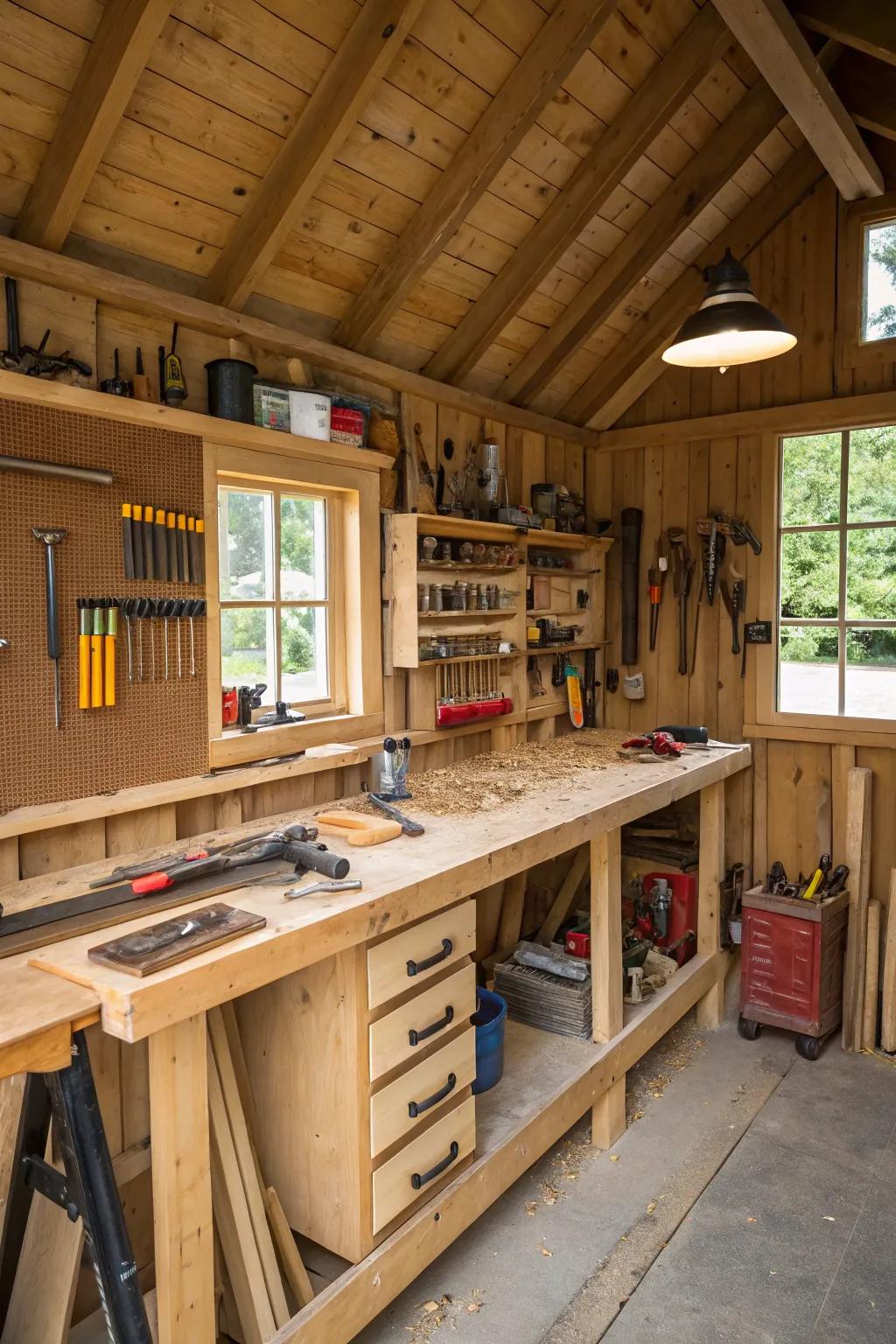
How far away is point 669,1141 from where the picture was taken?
2.80 metres

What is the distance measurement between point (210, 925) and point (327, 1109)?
632 millimetres

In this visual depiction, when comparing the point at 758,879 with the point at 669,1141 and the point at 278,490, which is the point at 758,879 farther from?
the point at 278,490

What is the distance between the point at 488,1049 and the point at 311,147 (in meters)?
2.55

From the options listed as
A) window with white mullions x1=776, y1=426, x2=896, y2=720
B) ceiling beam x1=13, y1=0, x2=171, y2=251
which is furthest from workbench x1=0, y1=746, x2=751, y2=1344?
ceiling beam x1=13, y1=0, x2=171, y2=251

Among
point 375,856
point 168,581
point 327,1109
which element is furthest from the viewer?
point 168,581

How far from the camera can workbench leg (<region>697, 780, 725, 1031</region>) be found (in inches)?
140

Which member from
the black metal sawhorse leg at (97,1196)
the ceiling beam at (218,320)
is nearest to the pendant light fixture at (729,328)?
the ceiling beam at (218,320)

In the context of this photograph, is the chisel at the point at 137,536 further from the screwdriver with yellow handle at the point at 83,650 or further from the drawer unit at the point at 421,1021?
the drawer unit at the point at 421,1021

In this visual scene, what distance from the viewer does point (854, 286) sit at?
354 cm

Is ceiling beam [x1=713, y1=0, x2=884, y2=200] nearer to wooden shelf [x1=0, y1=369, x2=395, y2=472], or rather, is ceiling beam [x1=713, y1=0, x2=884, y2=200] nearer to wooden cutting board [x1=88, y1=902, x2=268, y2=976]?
wooden shelf [x1=0, y1=369, x2=395, y2=472]

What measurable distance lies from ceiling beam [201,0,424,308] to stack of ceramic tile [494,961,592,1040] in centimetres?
239

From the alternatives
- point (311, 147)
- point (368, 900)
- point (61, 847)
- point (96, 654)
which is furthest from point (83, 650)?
point (311, 147)

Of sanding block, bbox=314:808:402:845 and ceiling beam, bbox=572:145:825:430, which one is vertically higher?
ceiling beam, bbox=572:145:825:430

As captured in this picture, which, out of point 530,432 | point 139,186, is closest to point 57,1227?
point 139,186
